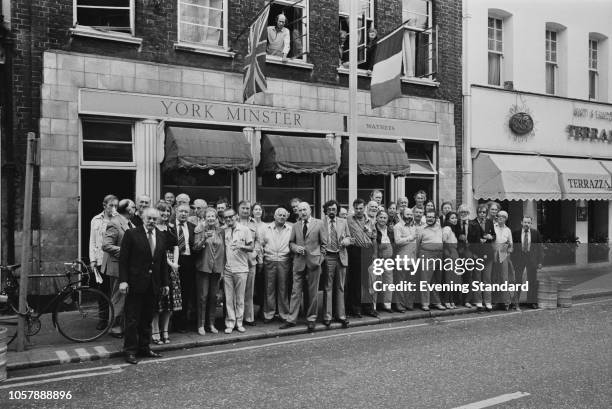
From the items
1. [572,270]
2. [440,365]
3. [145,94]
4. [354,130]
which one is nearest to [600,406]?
[440,365]

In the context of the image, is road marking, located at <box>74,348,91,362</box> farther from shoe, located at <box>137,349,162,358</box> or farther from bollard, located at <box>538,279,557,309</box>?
bollard, located at <box>538,279,557,309</box>

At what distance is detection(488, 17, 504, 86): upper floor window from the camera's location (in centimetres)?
1752

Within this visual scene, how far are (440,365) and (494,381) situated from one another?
0.80 m

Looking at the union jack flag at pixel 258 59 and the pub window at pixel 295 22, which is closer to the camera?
the union jack flag at pixel 258 59

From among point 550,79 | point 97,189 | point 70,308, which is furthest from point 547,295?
point 550,79

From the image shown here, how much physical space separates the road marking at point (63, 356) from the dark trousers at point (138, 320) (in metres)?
0.74

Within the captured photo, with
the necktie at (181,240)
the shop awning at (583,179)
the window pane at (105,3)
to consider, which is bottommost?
the necktie at (181,240)

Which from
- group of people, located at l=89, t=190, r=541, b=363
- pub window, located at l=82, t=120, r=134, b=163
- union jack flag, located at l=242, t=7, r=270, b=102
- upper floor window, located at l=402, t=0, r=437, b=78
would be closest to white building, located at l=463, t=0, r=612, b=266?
upper floor window, located at l=402, t=0, r=437, b=78

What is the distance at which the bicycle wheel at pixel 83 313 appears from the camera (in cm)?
831

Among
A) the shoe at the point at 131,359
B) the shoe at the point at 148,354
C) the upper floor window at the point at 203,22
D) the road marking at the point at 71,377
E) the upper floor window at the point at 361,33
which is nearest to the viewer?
the road marking at the point at 71,377

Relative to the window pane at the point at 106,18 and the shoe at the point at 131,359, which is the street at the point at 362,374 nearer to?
the shoe at the point at 131,359

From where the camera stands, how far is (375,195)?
38.0 feet

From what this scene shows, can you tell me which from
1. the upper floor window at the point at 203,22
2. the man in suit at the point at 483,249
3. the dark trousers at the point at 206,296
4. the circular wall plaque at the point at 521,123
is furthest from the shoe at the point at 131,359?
the circular wall plaque at the point at 521,123

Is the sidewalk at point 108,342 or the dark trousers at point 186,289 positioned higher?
the dark trousers at point 186,289
